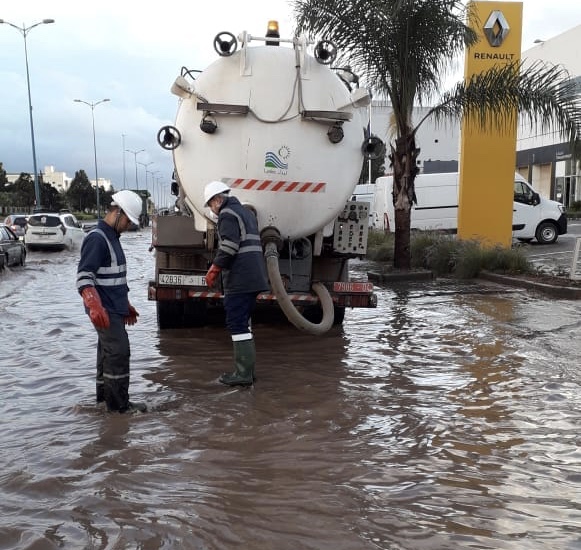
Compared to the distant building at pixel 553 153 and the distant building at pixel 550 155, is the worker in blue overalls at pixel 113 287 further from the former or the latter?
the distant building at pixel 553 153

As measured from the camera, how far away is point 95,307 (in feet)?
16.0

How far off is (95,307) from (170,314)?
3.81m

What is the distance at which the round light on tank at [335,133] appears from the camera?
6840 millimetres

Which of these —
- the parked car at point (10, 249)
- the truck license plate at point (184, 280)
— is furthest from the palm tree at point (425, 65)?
the parked car at point (10, 249)

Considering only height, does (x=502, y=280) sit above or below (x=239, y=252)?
below

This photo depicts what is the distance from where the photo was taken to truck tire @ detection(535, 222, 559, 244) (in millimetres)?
22266

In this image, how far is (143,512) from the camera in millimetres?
3527

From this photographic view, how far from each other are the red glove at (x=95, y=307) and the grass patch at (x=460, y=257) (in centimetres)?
1033

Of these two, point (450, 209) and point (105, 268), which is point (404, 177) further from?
point (450, 209)

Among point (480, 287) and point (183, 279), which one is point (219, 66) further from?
point (480, 287)

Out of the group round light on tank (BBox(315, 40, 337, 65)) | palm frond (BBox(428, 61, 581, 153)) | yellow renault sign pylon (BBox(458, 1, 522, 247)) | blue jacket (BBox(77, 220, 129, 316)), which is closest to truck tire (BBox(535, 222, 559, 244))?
yellow renault sign pylon (BBox(458, 1, 522, 247))

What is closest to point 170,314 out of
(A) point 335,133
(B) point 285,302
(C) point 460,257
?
(B) point 285,302

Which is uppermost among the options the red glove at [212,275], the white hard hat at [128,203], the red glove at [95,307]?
the white hard hat at [128,203]

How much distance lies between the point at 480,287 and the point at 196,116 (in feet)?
25.2
